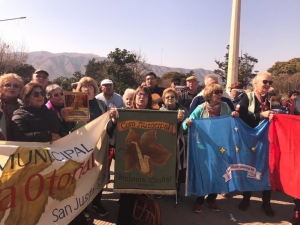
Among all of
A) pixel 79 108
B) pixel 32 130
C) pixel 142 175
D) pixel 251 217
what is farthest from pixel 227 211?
pixel 32 130

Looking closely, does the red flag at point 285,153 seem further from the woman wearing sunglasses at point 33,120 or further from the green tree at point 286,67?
the green tree at point 286,67

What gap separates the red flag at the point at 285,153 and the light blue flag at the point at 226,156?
0.16 meters

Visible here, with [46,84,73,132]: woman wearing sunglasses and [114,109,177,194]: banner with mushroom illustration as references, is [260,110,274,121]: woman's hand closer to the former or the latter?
[114,109,177,194]: banner with mushroom illustration

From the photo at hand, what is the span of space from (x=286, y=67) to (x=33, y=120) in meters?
43.4

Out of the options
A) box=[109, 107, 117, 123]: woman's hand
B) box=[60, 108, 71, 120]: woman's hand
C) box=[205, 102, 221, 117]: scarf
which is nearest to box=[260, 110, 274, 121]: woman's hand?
box=[205, 102, 221, 117]: scarf

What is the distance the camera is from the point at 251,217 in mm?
4105

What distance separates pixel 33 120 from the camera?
312cm

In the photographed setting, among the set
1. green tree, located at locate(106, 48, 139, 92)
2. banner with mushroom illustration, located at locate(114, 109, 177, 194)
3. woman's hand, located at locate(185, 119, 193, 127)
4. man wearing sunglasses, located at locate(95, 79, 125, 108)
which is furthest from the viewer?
green tree, located at locate(106, 48, 139, 92)

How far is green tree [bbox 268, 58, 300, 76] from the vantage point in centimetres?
3894

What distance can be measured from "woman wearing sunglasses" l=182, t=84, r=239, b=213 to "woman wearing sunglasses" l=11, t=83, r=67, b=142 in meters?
1.96

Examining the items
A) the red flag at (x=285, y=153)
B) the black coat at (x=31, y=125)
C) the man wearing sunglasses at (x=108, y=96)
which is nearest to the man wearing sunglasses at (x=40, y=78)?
the man wearing sunglasses at (x=108, y=96)

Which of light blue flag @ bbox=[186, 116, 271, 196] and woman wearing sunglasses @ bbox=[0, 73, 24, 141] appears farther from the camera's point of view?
light blue flag @ bbox=[186, 116, 271, 196]

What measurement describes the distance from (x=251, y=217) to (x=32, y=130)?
3.44 meters

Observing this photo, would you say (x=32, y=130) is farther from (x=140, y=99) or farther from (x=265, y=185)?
(x=265, y=185)
